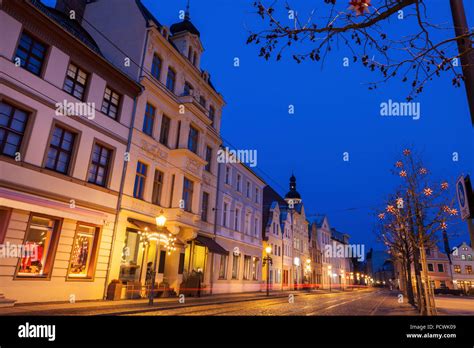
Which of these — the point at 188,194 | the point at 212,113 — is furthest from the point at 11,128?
the point at 212,113

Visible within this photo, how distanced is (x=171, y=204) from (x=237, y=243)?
42.7 ft

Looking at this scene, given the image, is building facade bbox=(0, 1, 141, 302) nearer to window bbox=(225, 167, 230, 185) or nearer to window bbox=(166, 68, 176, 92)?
window bbox=(166, 68, 176, 92)

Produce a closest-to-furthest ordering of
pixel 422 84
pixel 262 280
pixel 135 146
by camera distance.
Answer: pixel 422 84
pixel 135 146
pixel 262 280

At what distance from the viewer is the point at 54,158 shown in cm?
1549

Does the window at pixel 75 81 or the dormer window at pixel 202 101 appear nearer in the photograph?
the window at pixel 75 81

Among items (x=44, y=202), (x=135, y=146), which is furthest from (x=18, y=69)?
(x=135, y=146)

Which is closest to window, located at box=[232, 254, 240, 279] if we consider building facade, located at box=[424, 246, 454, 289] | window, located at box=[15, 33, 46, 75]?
window, located at box=[15, 33, 46, 75]

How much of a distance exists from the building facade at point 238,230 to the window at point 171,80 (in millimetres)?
9701

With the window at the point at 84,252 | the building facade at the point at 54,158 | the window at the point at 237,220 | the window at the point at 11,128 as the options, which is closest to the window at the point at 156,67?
the building facade at the point at 54,158

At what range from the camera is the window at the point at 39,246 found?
13828 millimetres

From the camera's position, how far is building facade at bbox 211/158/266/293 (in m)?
30.6

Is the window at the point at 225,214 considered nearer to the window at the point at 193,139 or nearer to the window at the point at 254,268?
the window at the point at 254,268

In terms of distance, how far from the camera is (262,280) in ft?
130
